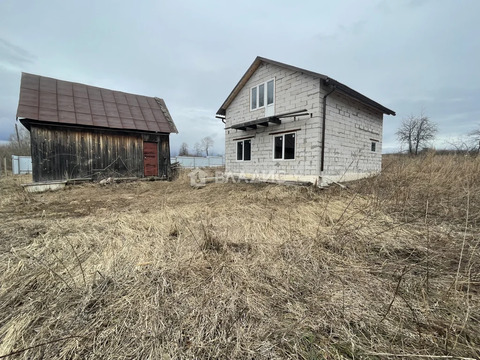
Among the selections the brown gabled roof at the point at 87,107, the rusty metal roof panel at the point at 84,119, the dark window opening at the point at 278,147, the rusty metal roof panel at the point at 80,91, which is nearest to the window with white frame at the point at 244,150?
the dark window opening at the point at 278,147

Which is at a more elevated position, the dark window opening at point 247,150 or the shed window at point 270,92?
the shed window at point 270,92

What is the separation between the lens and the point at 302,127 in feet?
28.3

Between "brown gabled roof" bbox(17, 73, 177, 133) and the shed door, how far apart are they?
1.07m

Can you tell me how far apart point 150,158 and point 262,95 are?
8.37 metres

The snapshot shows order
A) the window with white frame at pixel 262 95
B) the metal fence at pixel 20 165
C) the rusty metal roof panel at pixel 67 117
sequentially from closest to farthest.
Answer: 1. the window with white frame at pixel 262 95
2. the rusty metal roof panel at pixel 67 117
3. the metal fence at pixel 20 165

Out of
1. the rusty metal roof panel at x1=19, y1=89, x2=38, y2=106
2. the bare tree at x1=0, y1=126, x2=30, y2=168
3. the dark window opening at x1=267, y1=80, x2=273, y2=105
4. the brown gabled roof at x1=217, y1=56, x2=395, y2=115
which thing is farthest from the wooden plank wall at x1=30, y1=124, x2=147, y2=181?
the bare tree at x1=0, y1=126, x2=30, y2=168

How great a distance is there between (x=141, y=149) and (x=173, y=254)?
11948 millimetres

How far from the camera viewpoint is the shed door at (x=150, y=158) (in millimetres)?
12915

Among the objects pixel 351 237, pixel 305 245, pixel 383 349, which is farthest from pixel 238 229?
pixel 383 349

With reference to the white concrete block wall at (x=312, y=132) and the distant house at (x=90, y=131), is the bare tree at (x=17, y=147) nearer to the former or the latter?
the distant house at (x=90, y=131)

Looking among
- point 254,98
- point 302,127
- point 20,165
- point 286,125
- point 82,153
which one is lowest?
point 20,165

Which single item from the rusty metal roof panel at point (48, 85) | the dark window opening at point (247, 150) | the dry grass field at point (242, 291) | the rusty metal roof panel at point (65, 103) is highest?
the rusty metal roof panel at point (48, 85)

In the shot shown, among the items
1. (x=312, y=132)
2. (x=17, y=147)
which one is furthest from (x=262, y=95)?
(x=17, y=147)

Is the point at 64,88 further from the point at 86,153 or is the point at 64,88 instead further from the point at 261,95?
the point at 261,95
